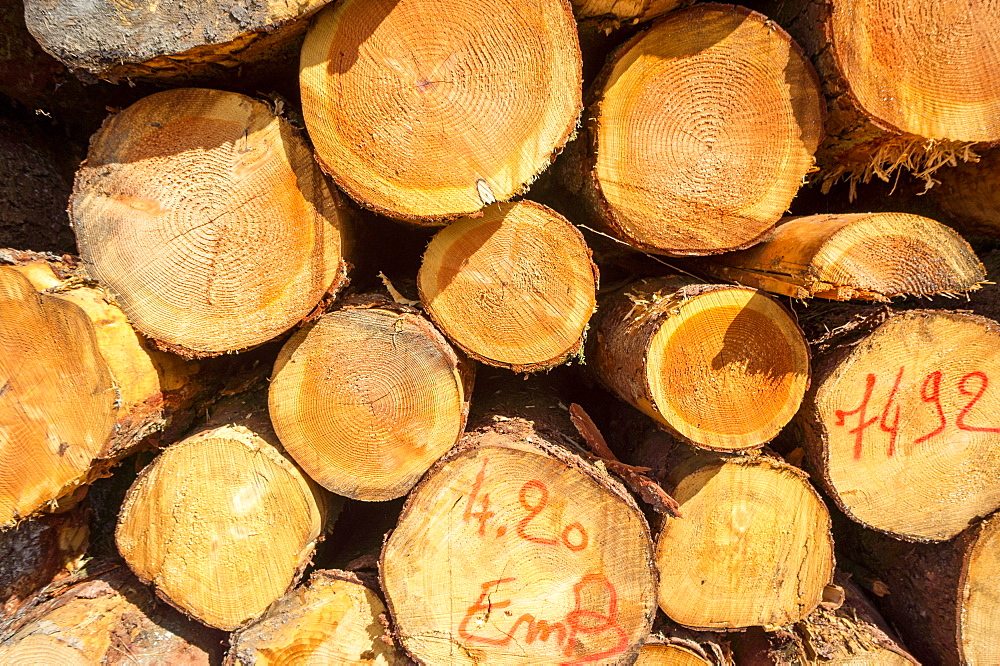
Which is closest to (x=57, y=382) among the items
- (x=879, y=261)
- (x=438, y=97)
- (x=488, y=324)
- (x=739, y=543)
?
(x=488, y=324)

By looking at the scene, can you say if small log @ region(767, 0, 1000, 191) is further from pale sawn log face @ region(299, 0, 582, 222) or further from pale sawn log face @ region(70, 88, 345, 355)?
pale sawn log face @ region(70, 88, 345, 355)

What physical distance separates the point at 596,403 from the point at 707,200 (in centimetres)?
116

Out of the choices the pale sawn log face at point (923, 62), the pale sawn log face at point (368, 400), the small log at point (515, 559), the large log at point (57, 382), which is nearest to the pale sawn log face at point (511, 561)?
the small log at point (515, 559)

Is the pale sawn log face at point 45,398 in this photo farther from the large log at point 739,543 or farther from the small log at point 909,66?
the small log at point 909,66

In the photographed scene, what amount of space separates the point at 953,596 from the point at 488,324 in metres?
2.08

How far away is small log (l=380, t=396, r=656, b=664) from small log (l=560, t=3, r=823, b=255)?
0.87m

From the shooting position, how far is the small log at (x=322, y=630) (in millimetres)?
1835

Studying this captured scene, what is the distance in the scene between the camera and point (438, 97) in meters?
1.61

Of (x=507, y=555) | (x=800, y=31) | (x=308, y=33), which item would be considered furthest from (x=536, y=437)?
(x=800, y=31)

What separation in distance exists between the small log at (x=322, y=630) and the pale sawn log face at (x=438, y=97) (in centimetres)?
130

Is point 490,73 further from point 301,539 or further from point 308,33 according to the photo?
point 301,539

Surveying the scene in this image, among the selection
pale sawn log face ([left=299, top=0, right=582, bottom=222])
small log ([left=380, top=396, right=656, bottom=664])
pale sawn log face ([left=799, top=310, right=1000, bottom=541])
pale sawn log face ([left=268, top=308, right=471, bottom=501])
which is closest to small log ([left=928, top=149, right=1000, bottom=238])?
pale sawn log face ([left=799, top=310, right=1000, bottom=541])

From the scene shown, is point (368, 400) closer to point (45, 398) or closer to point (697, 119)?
point (45, 398)

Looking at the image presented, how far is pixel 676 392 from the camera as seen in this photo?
178 centimetres
